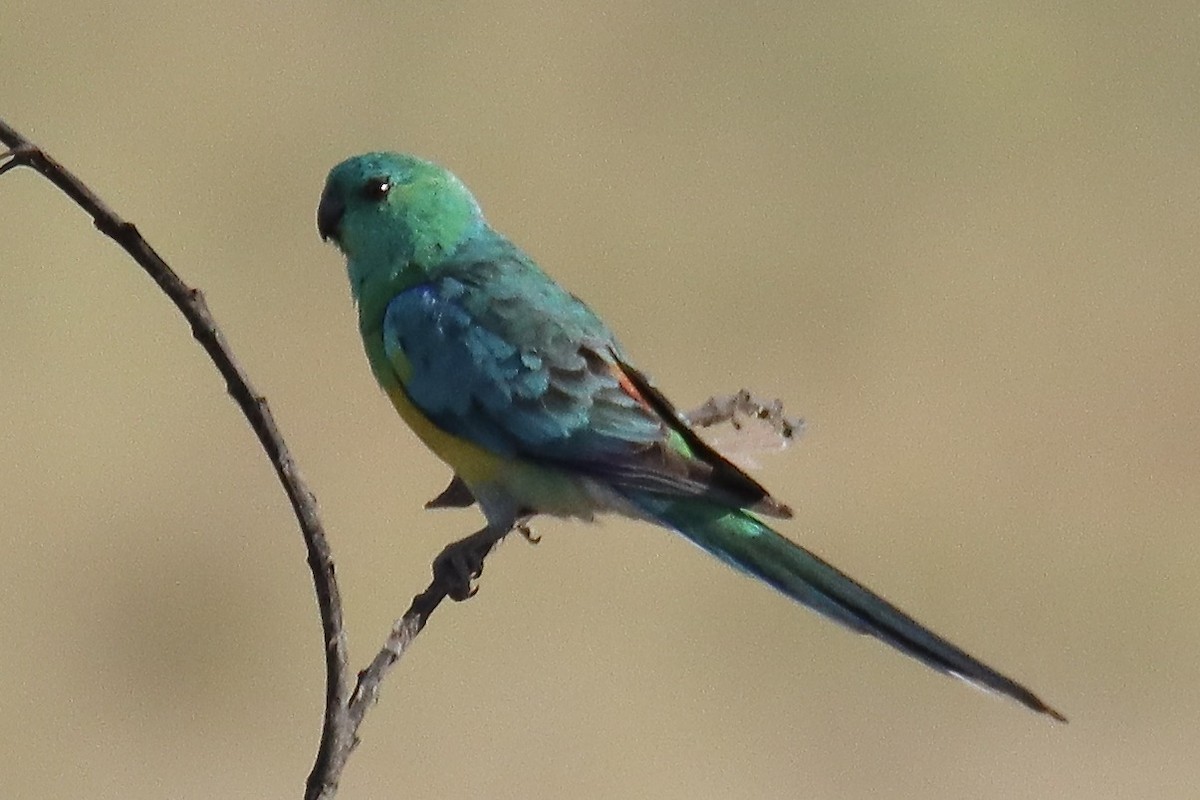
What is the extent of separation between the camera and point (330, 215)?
6.81 ft

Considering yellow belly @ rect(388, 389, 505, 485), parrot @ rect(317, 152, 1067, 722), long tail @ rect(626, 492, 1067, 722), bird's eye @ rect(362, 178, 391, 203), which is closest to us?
long tail @ rect(626, 492, 1067, 722)

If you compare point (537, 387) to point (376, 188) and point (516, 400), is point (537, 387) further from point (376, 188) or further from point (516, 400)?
point (376, 188)

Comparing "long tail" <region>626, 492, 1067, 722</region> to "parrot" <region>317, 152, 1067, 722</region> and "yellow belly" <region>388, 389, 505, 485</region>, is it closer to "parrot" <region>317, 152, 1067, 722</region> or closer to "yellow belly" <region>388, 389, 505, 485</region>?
"parrot" <region>317, 152, 1067, 722</region>

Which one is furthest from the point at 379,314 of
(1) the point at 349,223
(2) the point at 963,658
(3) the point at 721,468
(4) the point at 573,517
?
(2) the point at 963,658

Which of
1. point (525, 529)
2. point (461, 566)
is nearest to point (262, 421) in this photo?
point (461, 566)

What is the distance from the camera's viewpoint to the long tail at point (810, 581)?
135cm

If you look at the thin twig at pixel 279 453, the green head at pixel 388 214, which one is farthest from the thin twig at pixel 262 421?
the green head at pixel 388 214

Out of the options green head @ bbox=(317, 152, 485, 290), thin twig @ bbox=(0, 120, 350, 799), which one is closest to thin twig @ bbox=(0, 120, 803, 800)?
thin twig @ bbox=(0, 120, 350, 799)

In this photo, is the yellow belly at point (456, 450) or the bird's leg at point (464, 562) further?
the yellow belly at point (456, 450)

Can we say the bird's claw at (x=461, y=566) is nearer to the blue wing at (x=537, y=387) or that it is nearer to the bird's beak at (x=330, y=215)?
the blue wing at (x=537, y=387)

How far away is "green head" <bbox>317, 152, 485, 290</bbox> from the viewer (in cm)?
203

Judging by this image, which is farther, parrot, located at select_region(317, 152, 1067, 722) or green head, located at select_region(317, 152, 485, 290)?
green head, located at select_region(317, 152, 485, 290)

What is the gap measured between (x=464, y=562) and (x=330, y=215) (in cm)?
64

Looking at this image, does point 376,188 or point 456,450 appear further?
point 376,188
